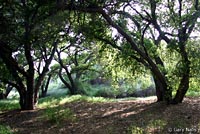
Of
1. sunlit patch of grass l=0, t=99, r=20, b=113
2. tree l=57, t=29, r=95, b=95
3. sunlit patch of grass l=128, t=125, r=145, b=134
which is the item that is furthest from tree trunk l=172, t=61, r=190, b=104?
tree l=57, t=29, r=95, b=95

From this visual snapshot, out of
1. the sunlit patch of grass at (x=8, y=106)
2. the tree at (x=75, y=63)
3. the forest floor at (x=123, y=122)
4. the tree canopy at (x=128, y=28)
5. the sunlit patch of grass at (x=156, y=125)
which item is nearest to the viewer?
the sunlit patch of grass at (x=156, y=125)

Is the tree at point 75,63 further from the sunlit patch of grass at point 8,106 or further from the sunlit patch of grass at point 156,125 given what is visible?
the sunlit patch of grass at point 156,125

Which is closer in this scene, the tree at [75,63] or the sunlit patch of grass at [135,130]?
the sunlit patch of grass at [135,130]

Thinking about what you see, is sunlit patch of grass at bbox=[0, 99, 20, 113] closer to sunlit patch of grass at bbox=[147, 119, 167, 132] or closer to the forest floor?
the forest floor

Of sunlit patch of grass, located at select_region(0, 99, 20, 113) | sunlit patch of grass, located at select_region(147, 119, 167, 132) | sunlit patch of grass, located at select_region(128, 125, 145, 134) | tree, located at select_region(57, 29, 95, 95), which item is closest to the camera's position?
sunlit patch of grass, located at select_region(128, 125, 145, 134)

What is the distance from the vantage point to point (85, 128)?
825 cm

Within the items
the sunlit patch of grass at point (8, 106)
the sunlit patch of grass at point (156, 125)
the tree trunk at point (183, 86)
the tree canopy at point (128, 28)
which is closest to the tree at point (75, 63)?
the sunlit patch of grass at point (8, 106)

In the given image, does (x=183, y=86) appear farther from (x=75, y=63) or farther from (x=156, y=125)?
(x=75, y=63)

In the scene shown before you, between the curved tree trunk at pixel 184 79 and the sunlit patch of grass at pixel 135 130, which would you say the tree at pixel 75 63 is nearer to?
the curved tree trunk at pixel 184 79

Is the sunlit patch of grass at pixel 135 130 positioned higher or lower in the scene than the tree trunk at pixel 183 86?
lower

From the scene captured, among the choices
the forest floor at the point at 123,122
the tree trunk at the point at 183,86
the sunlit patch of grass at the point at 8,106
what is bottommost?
the forest floor at the point at 123,122

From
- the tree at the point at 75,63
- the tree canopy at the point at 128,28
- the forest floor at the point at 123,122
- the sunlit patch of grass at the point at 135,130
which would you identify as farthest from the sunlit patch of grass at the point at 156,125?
the tree at the point at 75,63

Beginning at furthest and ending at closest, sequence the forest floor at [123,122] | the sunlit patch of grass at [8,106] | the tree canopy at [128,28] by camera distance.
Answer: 1. the sunlit patch of grass at [8,106]
2. the tree canopy at [128,28]
3. the forest floor at [123,122]

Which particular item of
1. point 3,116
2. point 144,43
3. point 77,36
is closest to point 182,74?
point 144,43
